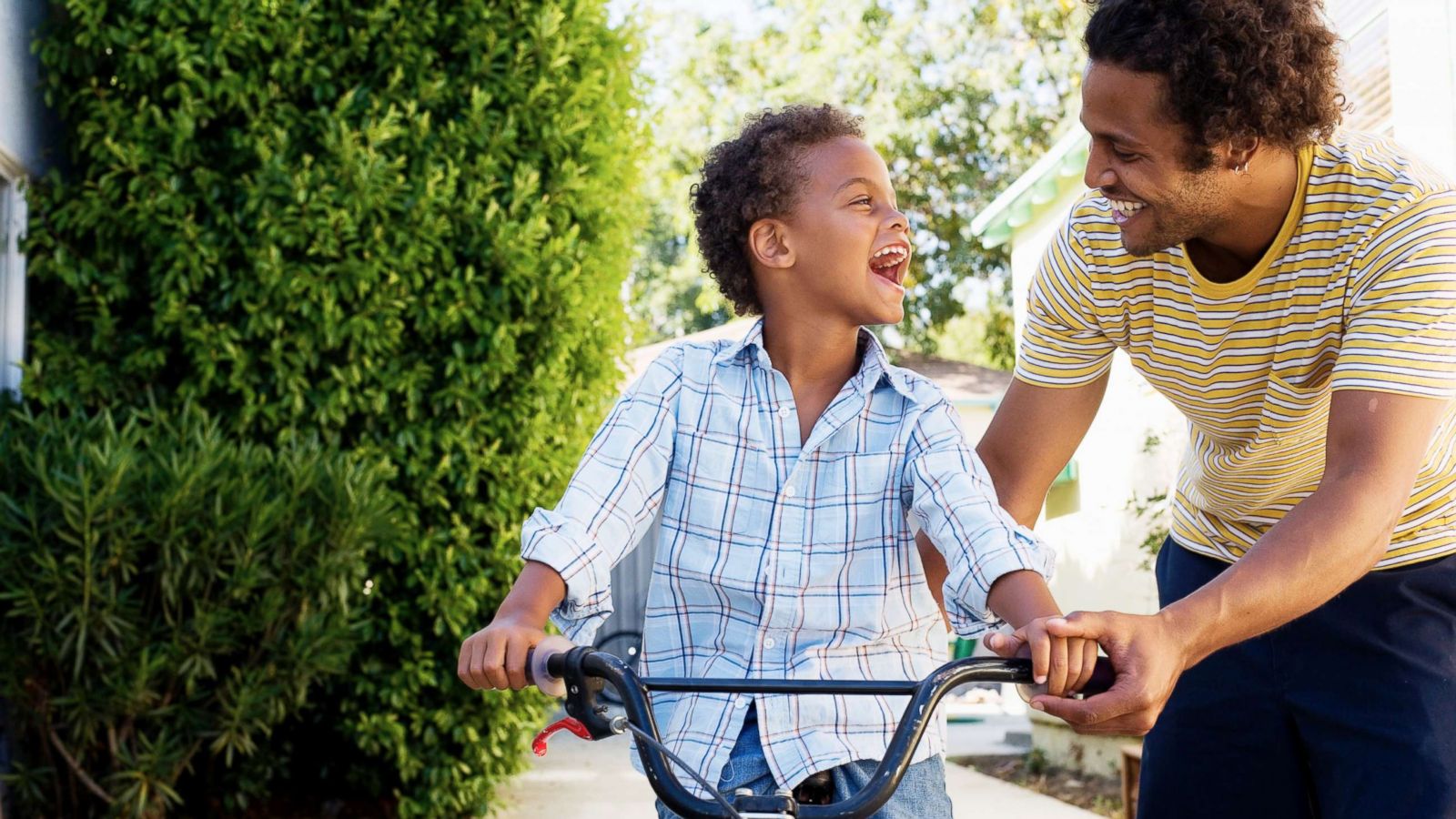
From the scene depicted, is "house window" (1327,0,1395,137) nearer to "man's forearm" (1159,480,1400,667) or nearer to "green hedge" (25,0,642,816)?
"green hedge" (25,0,642,816)

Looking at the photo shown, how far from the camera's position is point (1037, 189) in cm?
985

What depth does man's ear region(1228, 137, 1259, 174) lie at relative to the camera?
2.44m

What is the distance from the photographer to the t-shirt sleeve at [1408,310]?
2246 millimetres

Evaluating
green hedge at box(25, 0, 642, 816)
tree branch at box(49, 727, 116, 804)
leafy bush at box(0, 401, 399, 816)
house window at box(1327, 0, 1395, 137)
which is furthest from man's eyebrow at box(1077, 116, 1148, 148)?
tree branch at box(49, 727, 116, 804)

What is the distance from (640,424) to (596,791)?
5.48 metres

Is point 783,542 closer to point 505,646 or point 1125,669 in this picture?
point 505,646

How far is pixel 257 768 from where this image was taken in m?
6.15

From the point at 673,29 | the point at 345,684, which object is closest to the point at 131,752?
the point at 345,684

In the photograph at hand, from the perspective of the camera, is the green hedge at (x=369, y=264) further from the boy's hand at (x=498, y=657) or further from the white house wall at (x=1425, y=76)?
the boy's hand at (x=498, y=657)

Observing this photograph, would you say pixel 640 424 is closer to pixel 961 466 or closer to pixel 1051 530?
pixel 961 466

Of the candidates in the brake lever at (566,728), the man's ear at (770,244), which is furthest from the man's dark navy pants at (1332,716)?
the brake lever at (566,728)

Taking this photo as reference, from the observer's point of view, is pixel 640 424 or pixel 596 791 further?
pixel 596 791

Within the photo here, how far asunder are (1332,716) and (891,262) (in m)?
1.10

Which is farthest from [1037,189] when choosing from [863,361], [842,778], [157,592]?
[842,778]
